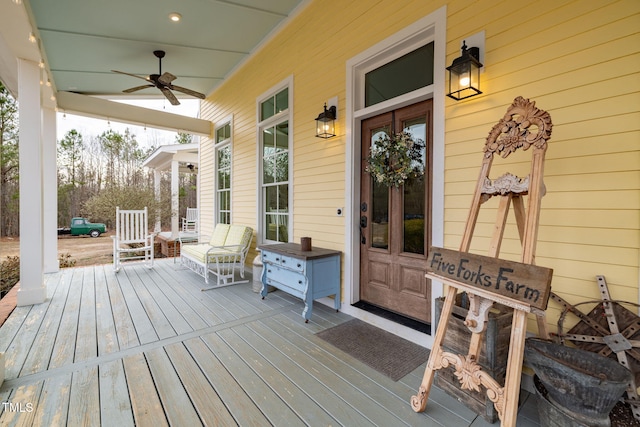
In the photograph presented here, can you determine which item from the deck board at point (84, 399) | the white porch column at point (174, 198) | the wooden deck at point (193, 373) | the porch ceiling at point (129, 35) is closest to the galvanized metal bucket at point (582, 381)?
the wooden deck at point (193, 373)

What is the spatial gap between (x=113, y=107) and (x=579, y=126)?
6.62 metres

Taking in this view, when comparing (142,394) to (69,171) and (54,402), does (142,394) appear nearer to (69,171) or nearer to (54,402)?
(54,402)

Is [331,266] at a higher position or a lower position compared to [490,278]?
lower

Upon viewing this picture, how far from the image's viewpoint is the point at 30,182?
3.50 metres

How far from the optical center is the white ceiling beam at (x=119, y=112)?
5098 mm

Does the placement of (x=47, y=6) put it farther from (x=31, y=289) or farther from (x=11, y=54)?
(x=31, y=289)

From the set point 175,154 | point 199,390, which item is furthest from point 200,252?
point 175,154

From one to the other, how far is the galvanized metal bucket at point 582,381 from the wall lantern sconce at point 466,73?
1745mm

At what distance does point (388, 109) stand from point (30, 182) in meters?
4.26

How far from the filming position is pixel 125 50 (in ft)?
15.3

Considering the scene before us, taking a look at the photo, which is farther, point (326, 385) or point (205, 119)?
point (205, 119)

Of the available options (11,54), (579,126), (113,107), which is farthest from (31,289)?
(579,126)

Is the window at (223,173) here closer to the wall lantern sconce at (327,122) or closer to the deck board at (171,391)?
the wall lantern sconce at (327,122)

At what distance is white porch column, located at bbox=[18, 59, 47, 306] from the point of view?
11.4ft
